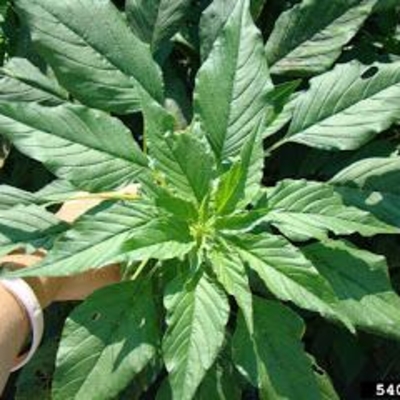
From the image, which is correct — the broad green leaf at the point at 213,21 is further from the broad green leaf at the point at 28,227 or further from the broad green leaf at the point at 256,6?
the broad green leaf at the point at 28,227

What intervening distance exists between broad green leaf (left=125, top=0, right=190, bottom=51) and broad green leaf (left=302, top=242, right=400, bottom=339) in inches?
21.3

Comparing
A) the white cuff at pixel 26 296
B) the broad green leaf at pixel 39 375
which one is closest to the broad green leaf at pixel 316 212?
the white cuff at pixel 26 296

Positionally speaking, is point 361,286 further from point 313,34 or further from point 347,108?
point 313,34

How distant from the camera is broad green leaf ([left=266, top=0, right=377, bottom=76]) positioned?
1461 mm

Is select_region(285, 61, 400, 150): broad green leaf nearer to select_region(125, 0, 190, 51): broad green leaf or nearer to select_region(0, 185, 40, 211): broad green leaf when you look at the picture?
select_region(125, 0, 190, 51): broad green leaf

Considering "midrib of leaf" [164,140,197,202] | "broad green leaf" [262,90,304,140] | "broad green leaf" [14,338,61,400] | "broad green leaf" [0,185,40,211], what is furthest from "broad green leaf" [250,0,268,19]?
"broad green leaf" [14,338,61,400]

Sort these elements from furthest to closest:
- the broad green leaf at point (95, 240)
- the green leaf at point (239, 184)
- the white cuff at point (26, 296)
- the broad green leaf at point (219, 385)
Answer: the broad green leaf at point (219, 385)
the white cuff at point (26, 296)
the green leaf at point (239, 184)
the broad green leaf at point (95, 240)

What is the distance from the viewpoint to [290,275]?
3.86 ft

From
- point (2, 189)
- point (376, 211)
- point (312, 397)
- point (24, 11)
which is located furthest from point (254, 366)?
point (24, 11)

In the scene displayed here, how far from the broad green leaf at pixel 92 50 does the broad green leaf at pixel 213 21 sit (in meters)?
0.14

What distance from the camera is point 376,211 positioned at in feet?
4.50

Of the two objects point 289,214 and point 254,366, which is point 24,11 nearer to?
point 289,214

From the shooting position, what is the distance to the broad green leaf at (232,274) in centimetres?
115

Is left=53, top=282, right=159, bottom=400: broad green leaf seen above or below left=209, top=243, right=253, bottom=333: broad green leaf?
below
